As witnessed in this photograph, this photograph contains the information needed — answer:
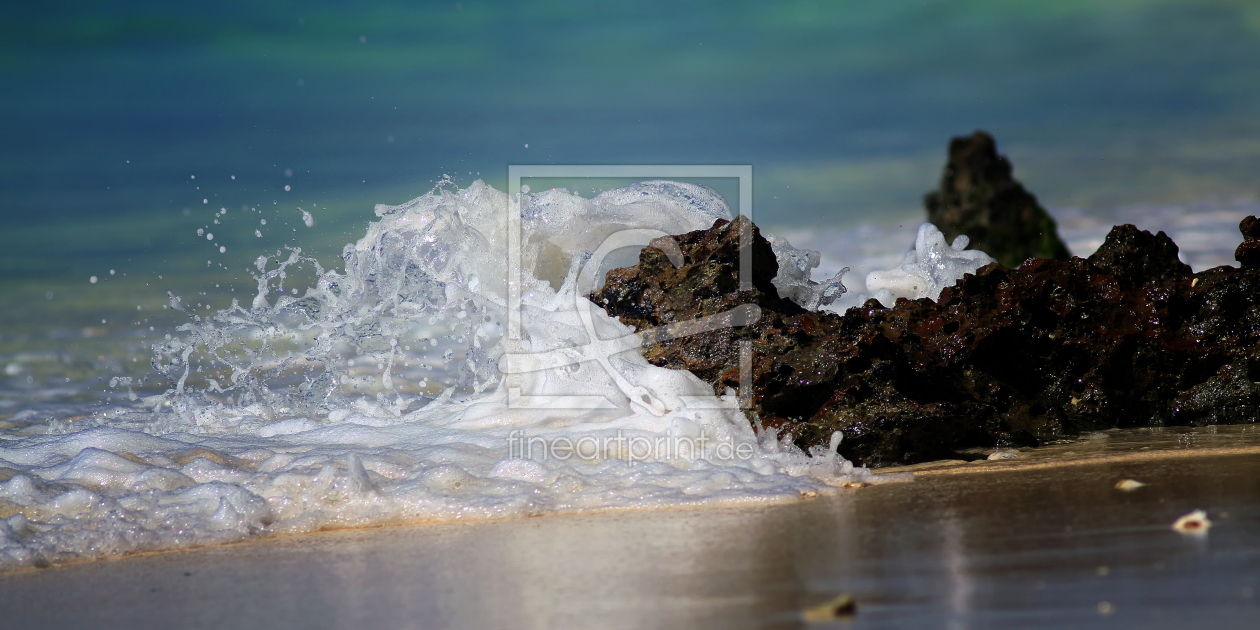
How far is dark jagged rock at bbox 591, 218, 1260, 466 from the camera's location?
3.82 meters

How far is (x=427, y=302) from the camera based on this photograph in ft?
17.6

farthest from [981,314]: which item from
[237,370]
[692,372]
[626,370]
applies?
[237,370]

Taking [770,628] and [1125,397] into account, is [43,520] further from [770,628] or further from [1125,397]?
[1125,397]

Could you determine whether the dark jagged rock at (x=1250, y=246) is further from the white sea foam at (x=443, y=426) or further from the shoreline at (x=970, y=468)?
the white sea foam at (x=443, y=426)

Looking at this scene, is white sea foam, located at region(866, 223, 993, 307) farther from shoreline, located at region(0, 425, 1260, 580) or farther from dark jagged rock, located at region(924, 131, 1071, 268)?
dark jagged rock, located at region(924, 131, 1071, 268)

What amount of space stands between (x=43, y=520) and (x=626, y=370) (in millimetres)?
2191

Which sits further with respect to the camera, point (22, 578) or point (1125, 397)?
point (1125, 397)
